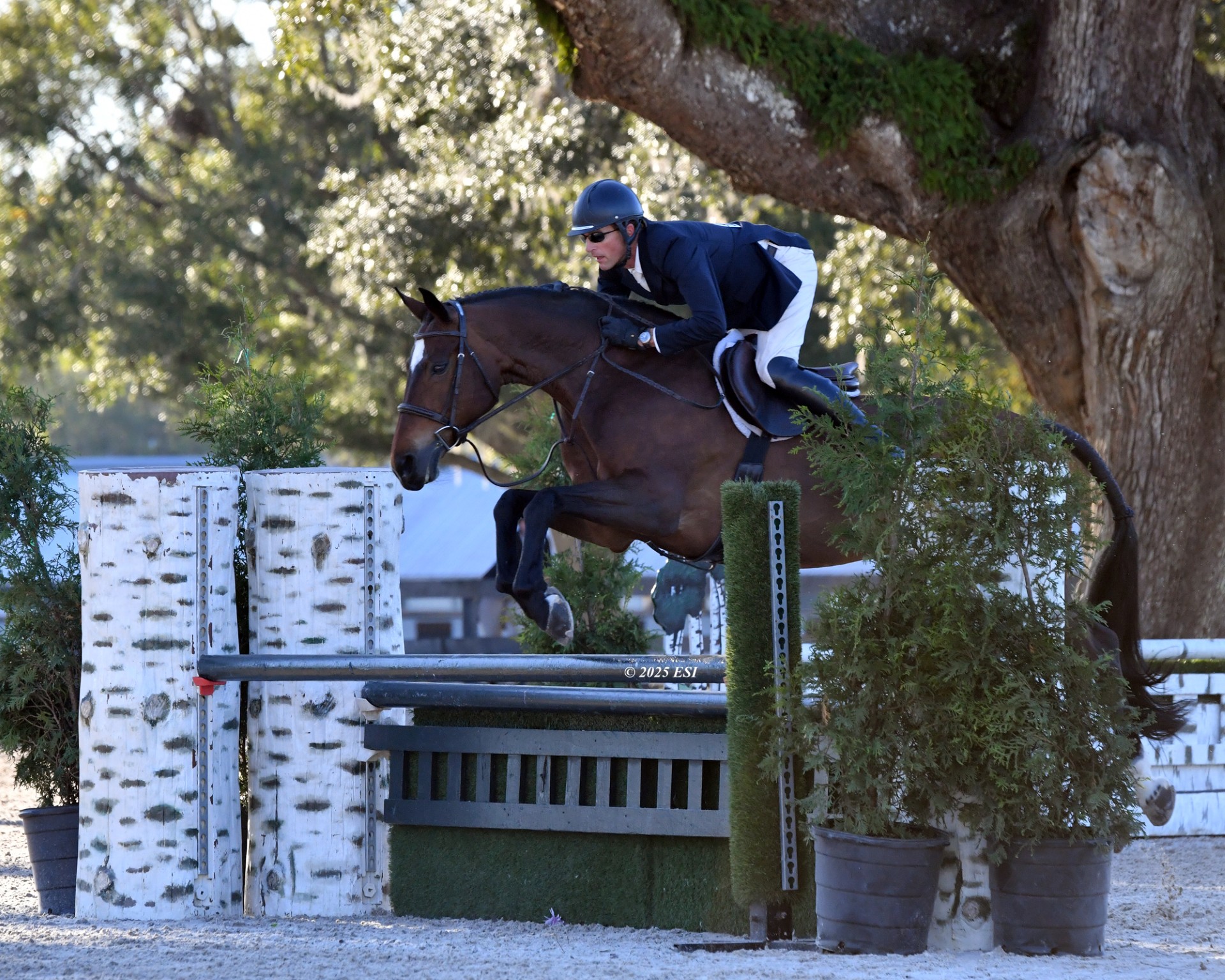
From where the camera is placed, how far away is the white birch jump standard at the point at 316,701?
4070 mm

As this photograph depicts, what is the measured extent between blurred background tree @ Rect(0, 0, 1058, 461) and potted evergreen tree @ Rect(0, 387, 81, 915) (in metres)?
9.18

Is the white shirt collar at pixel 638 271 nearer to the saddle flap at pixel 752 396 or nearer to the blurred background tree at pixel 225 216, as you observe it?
the saddle flap at pixel 752 396

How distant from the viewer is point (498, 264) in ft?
48.1

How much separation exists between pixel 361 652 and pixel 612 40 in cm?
342

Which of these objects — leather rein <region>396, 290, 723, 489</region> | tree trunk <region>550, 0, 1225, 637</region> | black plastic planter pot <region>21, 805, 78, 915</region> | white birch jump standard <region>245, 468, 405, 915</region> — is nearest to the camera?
white birch jump standard <region>245, 468, 405, 915</region>

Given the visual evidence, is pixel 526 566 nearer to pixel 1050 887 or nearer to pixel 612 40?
pixel 1050 887

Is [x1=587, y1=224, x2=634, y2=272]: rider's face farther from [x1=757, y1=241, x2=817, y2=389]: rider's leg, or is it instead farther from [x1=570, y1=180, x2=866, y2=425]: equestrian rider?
[x1=757, y1=241, x2=817, y2=389]: rider's leg

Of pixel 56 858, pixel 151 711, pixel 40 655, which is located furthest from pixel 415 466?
pixel 56 858

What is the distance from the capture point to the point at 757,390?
4.30 metres

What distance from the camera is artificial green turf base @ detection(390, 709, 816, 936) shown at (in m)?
3.73

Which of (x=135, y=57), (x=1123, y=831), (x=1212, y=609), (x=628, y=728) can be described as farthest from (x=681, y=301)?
(x=135, y=57)

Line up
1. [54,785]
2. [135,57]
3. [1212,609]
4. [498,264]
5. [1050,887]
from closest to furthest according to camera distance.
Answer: [1050,887], [54,785], [1212,609], [498,264], [135,57]

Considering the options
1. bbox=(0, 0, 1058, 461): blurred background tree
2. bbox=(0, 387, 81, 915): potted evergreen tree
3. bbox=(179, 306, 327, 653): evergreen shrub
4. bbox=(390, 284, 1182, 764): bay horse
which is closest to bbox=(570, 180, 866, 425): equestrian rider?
bbox=(390, 284, 1182, 764): bay horse

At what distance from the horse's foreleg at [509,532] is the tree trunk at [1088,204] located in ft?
9.34
